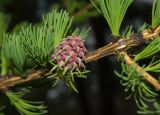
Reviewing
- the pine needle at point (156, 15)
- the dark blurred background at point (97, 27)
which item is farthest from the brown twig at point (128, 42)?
the dark blurred background at point (97, 27)

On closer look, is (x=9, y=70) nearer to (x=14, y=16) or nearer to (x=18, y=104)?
(x=18, y=104)

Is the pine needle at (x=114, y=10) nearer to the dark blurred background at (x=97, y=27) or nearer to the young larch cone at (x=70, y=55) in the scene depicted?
the young larch cone at (x=70, y=55)

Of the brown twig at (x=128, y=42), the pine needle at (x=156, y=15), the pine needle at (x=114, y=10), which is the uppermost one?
the pine needle at (x=114, y=10)

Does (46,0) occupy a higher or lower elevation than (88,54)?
higher

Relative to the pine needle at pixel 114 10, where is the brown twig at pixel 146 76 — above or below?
below

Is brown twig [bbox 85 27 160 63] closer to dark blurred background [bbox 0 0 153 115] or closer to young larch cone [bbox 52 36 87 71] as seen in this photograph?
young larch cone [bbox 52 36 87 71]

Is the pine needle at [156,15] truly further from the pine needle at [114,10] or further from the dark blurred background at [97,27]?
the dark blurred background at [97,27]

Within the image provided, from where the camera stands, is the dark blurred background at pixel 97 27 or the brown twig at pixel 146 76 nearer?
the brown twig at pixel 146 76

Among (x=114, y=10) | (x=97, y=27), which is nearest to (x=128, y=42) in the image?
(x=114, y=10)

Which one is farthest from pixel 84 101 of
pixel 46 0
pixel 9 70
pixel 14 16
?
pixel 9 70
